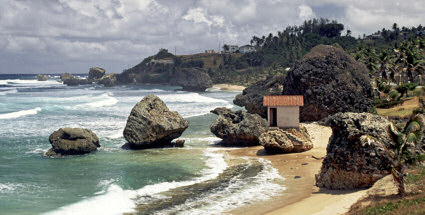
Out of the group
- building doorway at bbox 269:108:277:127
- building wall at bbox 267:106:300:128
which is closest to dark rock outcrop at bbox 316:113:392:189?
building wall at bbox 267:106:300:128

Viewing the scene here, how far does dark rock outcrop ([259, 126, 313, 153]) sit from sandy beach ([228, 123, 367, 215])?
58 cm

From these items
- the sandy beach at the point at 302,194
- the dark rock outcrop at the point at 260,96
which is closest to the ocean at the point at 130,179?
the sandy beach at the point at 302,194

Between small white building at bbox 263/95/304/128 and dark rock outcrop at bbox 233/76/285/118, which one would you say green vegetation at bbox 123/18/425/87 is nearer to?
dark rock outcrop at bbox 233/76/285/118

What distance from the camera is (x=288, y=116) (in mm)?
33562

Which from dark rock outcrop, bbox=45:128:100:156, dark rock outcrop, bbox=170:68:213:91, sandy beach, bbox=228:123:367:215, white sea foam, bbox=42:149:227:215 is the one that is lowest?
white sea foam, bbox=42:149:227:215

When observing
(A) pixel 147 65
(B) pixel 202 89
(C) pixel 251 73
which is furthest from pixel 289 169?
(A) pixel 147 65

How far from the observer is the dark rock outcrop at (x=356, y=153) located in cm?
1936

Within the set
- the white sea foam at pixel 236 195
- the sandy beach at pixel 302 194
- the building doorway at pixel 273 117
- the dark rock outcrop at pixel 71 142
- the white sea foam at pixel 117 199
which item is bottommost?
the white sea foam at pixel 117 199

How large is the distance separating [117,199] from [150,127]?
12.2m

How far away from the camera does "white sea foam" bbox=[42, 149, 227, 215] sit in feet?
64.9

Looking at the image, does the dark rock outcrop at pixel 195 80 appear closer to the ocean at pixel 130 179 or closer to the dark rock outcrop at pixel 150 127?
the ocean at pixel 130 179

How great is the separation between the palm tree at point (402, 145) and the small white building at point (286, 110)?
15.9m

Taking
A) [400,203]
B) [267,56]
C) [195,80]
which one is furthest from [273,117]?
[267,56]

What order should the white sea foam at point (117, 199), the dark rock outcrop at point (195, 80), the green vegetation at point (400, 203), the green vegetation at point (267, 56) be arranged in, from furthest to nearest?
the green vegetation at point (267, 56) < the dark rock outcrop at point (195, 80) < the white sea foam at point (117, 199) < the green vegetation at point (400, 203)
